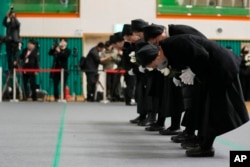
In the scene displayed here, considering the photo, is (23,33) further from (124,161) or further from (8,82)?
(124,161)

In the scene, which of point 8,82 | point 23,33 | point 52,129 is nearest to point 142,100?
point 52,129

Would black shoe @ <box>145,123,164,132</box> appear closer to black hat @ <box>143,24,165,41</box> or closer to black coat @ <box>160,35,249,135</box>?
black hat @ <box>143,24,165,41</box>

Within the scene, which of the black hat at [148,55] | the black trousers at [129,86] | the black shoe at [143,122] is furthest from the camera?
the black trousers at [129,86]

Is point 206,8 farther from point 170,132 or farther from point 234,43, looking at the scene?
point 170,132

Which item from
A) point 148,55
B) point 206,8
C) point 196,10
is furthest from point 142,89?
point 206,8

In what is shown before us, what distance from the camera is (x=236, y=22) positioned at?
2156cm

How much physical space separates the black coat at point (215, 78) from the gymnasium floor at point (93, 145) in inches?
13.8

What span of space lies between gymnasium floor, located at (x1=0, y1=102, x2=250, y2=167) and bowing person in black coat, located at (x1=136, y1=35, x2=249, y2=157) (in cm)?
29

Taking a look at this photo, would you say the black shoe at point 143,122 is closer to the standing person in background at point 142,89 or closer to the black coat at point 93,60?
the standing person in background at point 142,89

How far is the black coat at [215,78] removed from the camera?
5082mm

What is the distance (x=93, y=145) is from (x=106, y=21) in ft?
49.4

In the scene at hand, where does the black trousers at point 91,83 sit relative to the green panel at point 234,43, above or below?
below

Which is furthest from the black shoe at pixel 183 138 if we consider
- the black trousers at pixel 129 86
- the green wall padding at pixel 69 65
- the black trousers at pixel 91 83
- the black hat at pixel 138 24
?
the green wall padding at pixel 69 65

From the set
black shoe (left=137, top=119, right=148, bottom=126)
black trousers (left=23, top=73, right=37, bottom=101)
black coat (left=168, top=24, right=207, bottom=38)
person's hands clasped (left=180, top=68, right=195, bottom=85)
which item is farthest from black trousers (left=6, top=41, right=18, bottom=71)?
person's hands clasped (left=180, top=68, right=195, bottom=85)
